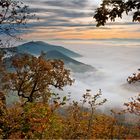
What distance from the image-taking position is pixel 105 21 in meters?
20.0

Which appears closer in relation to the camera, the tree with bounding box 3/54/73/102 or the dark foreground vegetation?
the dark foreground vegetation

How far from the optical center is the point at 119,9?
64.4 feet

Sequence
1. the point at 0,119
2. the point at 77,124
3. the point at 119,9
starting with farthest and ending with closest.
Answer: the point at 77,124 < the point at 0,119 < the point at 119,9

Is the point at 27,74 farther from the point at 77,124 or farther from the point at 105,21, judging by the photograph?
the point at 105,21

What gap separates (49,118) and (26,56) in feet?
76.9

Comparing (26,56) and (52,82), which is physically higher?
(26,56)

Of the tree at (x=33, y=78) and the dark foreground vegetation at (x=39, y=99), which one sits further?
the tree at (x=33, y=78)

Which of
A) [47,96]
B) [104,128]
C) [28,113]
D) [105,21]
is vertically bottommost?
[104,128]

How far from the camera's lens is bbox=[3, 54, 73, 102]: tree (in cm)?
5172

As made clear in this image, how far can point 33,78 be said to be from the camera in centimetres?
5172

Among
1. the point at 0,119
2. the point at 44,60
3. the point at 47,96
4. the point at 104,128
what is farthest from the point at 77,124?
the point at 104,128

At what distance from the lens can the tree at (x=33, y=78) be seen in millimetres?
51719

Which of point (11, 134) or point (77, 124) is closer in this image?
point (11, 134)

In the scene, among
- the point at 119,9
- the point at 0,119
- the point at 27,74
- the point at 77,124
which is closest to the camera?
the point at 119,9
